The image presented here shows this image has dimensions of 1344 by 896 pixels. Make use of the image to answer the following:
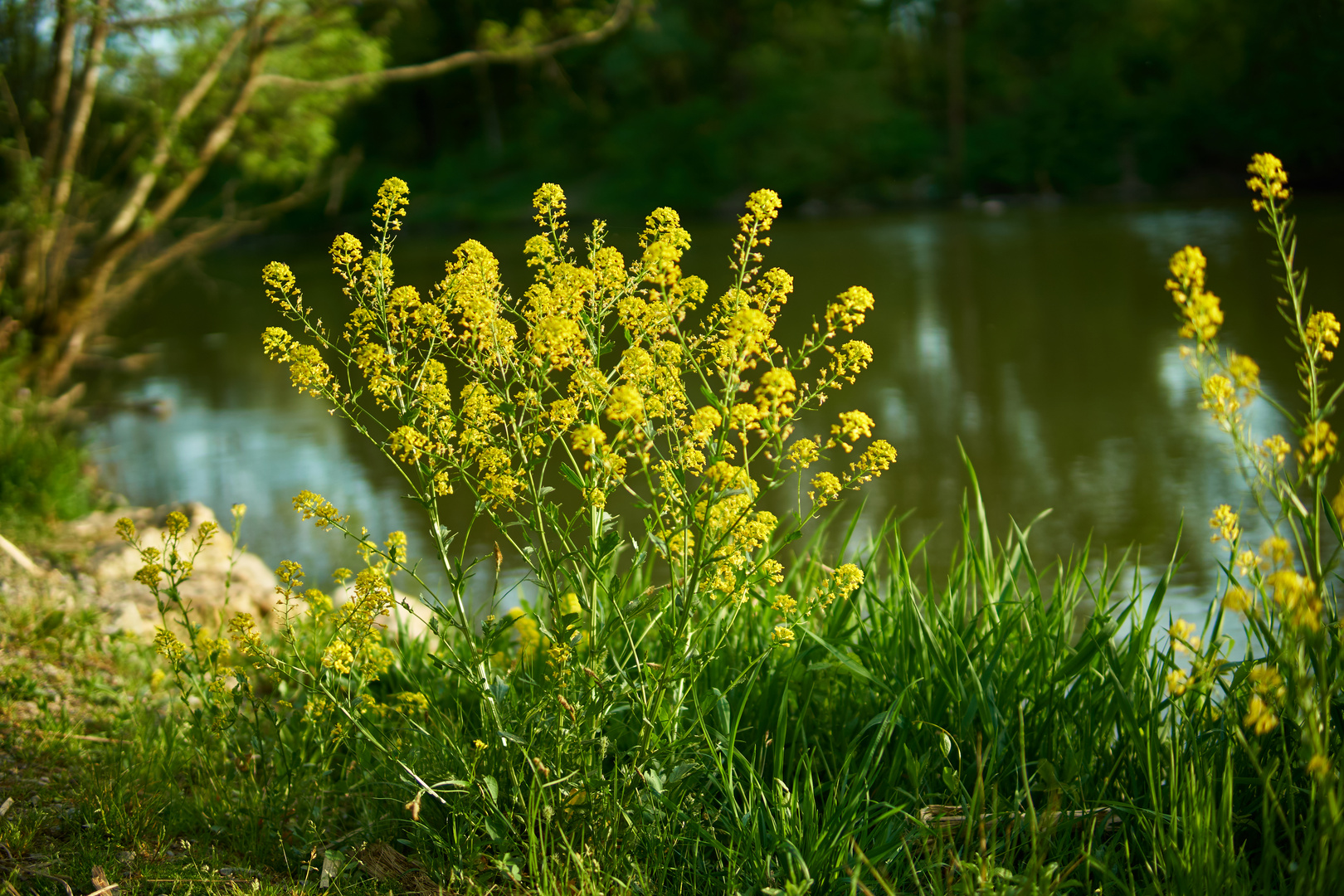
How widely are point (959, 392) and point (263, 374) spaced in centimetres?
835

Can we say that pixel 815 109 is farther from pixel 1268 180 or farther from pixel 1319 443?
pixel 1319 443

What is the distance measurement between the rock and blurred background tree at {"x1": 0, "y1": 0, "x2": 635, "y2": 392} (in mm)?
3758

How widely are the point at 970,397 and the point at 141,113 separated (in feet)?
26.2

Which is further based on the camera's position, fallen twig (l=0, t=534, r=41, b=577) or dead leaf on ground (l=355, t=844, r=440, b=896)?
fallen twig (l=0, t=534, r=41, b=577)

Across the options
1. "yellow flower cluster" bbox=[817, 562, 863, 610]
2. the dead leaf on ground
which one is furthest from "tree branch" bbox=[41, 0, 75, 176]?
"yellow flower cluster" bbox=[817, 562, 863, 610]

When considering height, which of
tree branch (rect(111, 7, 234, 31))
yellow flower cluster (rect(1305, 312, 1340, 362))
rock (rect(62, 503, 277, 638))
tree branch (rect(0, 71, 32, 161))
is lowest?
rock (rect(62, 503, 277, 638))

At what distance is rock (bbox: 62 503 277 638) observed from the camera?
419 centimetres

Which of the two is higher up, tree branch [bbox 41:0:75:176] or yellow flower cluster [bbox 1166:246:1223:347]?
tree branch [bbox 41:0:75:176]

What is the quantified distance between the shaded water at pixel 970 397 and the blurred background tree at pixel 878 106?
→ 10.8 metres

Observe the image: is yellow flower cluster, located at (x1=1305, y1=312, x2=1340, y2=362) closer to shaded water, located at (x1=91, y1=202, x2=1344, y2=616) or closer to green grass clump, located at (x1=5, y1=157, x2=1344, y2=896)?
green grass clump, located at (x1=5, y1=157, x2=1344, y2=896)

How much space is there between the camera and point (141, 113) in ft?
33.0

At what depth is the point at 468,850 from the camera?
2.24 m

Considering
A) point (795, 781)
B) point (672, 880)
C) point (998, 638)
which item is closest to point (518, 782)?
point (672, 880)

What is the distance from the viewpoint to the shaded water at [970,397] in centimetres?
707
